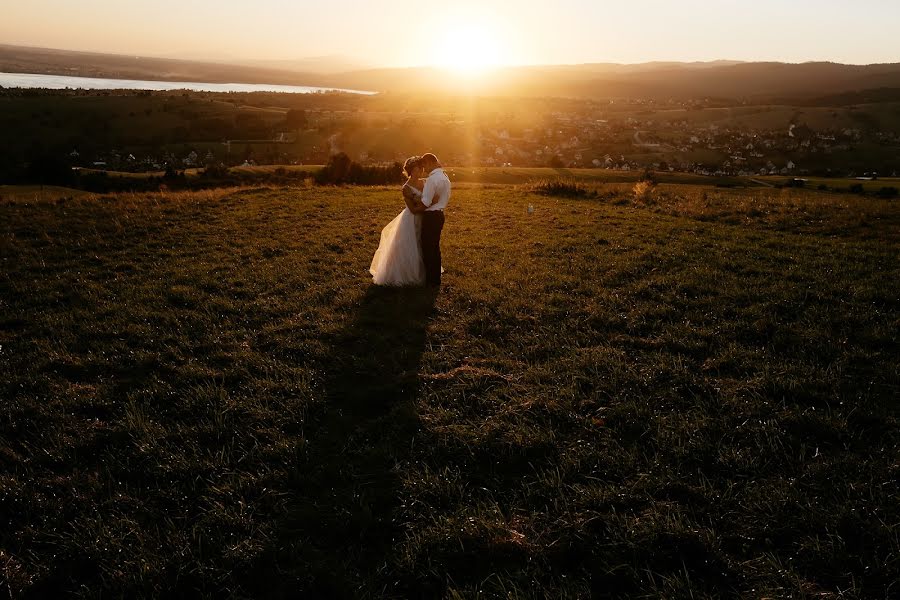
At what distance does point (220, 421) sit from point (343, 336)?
9.46 feet

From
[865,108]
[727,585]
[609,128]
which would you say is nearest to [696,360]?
[727,585]

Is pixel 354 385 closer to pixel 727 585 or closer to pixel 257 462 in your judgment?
pixel 257 462

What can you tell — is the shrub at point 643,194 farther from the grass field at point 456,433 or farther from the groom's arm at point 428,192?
the groom's arm at point 428,192

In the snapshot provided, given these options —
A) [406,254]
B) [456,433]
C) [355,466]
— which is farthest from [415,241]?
[355,466]

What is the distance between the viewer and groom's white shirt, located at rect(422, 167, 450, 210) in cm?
1078

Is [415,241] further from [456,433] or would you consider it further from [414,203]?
[456,433]

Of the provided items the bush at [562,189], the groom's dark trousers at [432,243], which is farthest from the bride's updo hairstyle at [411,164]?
the bush at [562,189]

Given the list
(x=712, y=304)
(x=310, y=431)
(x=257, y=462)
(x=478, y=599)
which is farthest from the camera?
(x=712, y=304)

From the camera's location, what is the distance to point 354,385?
6.90 m

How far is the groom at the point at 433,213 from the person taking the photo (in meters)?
10.8

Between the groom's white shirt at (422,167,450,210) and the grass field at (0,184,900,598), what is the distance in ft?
6.25

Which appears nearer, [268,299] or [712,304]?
[712,304]

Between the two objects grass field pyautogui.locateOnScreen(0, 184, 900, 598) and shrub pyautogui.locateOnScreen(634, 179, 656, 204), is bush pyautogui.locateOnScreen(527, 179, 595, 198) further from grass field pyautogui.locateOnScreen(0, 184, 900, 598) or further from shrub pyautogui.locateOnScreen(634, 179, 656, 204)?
grass field pyautogui.locateOnScreen(0, 184, 900, 598)

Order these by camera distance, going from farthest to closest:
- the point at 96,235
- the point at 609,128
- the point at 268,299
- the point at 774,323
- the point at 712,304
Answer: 1. the point at 609,128
2. the point at 96,235
3. the point at 268,299
4. the point at 712,304
5. the point at 774,323
